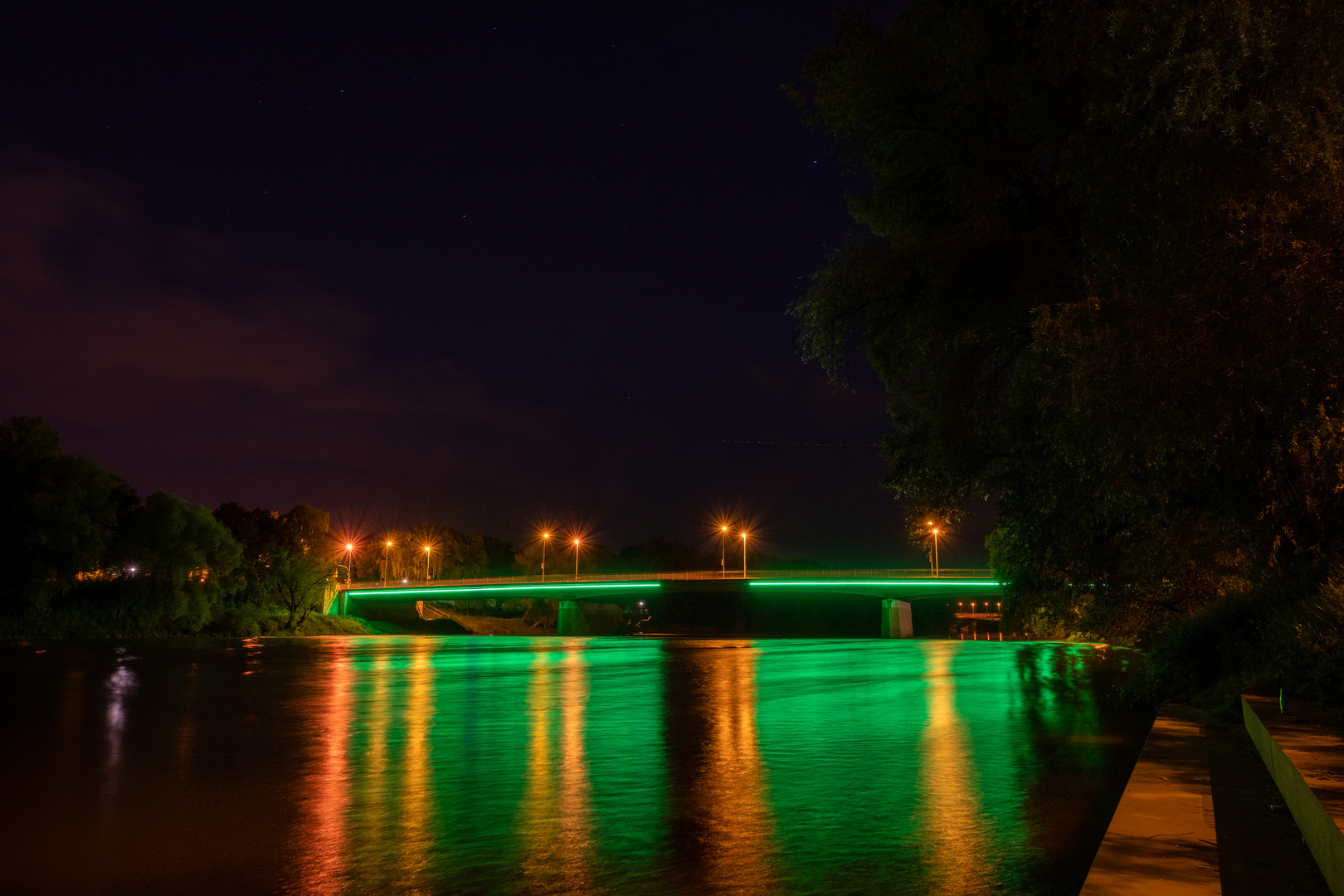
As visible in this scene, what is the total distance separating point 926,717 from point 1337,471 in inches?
302

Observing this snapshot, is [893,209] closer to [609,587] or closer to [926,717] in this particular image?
[926,717]

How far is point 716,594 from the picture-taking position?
343ft

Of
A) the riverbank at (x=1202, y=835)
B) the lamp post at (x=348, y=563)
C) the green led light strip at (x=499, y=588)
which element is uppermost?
the lamp post at (x=348, y=563)

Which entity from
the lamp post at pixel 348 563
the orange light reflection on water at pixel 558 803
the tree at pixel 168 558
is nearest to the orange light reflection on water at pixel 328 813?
the orange light reflection on water at pixel 558 803

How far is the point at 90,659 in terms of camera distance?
41.9 metres

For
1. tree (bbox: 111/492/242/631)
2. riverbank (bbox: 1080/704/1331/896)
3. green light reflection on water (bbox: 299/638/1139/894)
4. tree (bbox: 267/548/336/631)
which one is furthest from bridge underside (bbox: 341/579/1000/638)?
riverbank (bbox: 1080/704/1331/896)

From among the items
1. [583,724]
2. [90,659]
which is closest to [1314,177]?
[583,724]

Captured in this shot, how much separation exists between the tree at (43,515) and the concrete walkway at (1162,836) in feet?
216

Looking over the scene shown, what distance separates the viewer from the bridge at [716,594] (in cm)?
8594

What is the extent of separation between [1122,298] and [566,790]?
8114mm

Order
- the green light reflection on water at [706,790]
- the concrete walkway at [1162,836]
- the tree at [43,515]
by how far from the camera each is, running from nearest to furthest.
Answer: the concrete walkway at [1162,836] → the green light reflection on water at [706,790] → the tree at [43,515]

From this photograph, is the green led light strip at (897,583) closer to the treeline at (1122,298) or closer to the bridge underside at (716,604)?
the bridge underside at (716,604)

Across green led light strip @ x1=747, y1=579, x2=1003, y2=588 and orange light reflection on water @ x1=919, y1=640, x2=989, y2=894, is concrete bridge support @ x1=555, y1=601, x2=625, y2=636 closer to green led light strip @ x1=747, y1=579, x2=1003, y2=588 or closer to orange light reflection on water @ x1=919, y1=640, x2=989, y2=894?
green led light strip @ x1=747, y1=579, x2=1003, y2=588

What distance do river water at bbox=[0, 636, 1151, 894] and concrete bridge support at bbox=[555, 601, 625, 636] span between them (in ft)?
272
